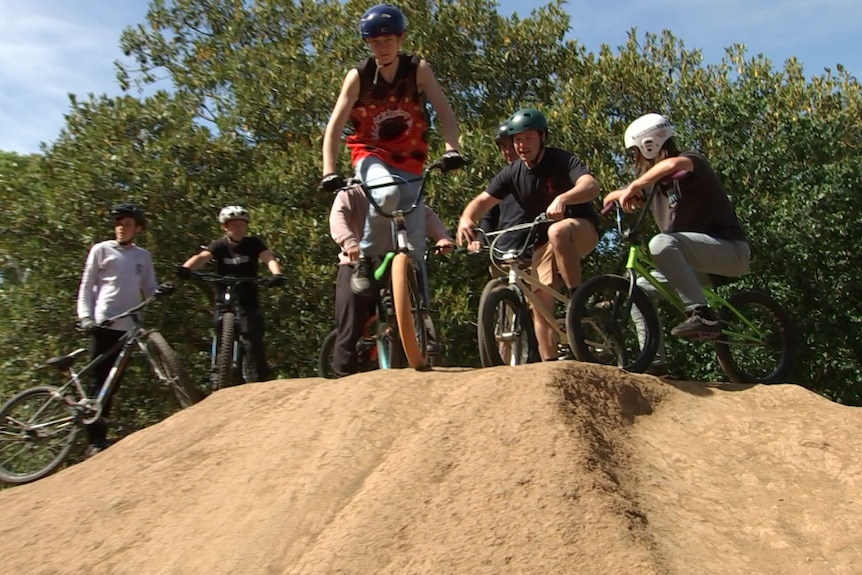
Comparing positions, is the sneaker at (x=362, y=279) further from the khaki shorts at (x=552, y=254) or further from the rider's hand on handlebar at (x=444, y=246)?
the khaki shorts at (x=552, y=254)

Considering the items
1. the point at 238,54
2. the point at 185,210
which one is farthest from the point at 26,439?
the point at 238,54

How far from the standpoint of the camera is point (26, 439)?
6582 millimetres

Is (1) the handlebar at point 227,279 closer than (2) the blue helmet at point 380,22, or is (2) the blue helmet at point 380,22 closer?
(2) the blue helmet at point 380,22

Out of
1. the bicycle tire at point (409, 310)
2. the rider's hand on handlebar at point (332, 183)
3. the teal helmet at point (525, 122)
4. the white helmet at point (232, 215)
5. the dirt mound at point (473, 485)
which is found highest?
the teal helmet at point (525, 122)

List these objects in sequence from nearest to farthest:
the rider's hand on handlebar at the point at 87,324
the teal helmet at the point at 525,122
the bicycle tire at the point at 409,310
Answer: the bicycle tire at the point at 409,310 → the teal helmet at the point at 525,122 → the rider's hand on handlebar at the point at 87,324

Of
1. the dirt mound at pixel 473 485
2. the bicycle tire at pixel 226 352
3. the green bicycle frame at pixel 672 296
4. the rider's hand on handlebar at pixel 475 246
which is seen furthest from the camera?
the bicycle tire at pixel 226 352

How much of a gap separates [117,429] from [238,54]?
266 inches

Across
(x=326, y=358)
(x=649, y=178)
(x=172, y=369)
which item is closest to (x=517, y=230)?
(x=649, y=178)

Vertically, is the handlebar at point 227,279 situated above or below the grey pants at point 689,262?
above

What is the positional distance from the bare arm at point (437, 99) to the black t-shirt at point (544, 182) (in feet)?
1.53

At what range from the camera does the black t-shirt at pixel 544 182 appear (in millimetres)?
6000

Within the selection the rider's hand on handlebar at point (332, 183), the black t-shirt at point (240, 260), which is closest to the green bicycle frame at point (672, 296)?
the rider's hand on handlebar at point (332, 183)

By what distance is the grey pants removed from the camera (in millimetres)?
5348

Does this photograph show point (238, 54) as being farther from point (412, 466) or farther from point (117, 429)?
point (412, 466)
